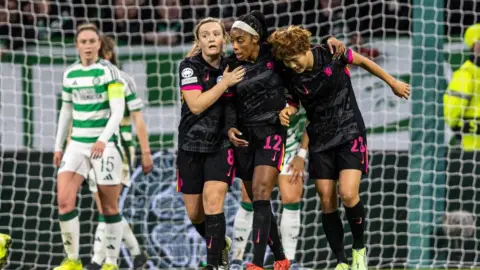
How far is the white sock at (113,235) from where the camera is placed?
870cm

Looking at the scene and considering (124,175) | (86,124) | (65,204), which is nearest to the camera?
(65,204)

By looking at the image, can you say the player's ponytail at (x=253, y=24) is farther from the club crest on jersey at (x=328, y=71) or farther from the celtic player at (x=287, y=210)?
the celtic player at (x=287, y=210)

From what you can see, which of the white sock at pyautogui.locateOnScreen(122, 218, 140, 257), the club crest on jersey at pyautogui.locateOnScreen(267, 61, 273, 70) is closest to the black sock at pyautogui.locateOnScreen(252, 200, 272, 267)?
the club crest on jersey at pyautogui.locateOnScreen(267, 61, 273, 70)

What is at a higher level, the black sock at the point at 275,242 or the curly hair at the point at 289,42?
the curly hair at the point at 289,42

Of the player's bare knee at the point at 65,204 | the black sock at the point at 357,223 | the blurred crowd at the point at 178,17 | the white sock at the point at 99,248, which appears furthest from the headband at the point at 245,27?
Result: the blurred crowd at the point at 178,17

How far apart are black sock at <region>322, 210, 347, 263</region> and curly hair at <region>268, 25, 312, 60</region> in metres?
1.12

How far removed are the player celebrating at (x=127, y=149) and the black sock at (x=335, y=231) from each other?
217cm

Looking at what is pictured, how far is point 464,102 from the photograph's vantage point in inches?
387

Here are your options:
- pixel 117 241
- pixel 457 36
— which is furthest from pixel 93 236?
pixel 457 36

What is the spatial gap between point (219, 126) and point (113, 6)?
3825 mm

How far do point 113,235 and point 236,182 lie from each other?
1447 millimetres

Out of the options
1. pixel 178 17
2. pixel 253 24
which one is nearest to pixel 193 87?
pixel 253 24

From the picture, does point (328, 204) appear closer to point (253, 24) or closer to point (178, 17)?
point (253, 24)

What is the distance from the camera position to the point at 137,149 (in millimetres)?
10211
